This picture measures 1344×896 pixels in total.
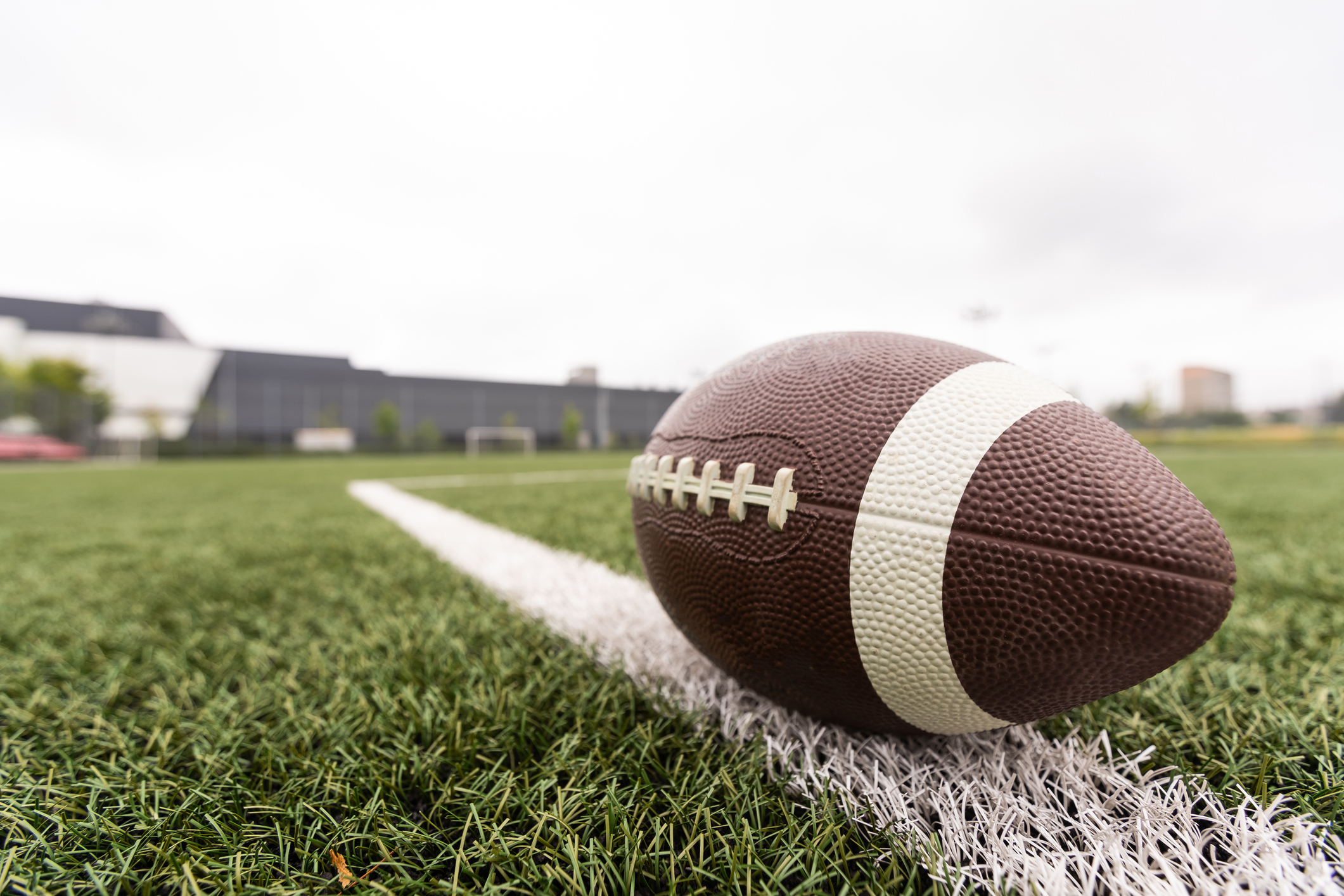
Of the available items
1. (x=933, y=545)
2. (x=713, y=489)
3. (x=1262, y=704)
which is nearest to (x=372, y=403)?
(x=713, y=489)

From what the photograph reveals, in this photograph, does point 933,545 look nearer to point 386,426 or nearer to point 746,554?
point 746,554

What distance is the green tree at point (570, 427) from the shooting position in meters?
43.3

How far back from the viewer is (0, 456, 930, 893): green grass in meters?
0.81

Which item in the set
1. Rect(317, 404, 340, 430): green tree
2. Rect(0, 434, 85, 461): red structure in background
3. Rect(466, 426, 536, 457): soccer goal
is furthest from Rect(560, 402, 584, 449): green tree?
Rect(0, 434, 85, 461): red structure in background

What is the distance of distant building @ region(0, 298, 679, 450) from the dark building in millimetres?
75

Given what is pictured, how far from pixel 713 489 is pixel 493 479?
302 inches

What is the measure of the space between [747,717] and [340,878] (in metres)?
0.68

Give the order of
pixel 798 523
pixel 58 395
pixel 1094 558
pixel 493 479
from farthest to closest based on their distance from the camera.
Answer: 1. pixel 58 395
2. pixel 493 479
3. pixel 798 523
4. pixel 1094 558

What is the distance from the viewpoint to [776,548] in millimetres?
973

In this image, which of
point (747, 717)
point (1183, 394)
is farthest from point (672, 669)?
point (1183, 394)

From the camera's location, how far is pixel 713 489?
3.49 feet

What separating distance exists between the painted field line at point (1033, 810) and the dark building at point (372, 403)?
36849 millimetres

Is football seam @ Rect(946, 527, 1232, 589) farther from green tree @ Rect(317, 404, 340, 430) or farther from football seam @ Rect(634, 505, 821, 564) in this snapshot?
green tree @ Rect(317, 404, 340, 430)

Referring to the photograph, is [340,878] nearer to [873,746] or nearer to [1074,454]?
[873,746]
